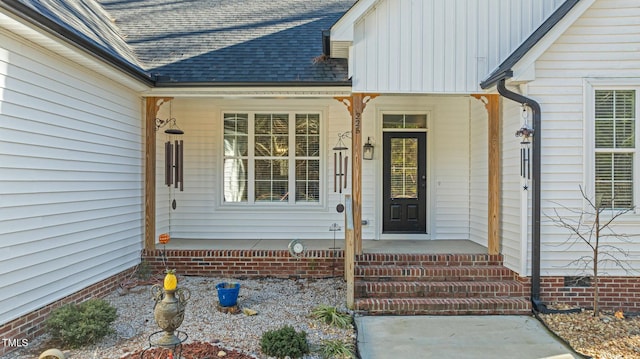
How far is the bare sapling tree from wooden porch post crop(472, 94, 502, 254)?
0.90 m

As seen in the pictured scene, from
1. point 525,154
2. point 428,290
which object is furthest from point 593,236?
point 428,290

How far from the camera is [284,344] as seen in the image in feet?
13.5

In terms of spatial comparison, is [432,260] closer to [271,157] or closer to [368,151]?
[368,151]

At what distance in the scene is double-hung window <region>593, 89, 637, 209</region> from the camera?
5.70 m

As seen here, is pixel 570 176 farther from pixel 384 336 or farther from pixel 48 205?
pixel 48 205

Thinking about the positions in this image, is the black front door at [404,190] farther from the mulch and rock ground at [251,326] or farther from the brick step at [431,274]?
the mulch and rock ground at [251,326]

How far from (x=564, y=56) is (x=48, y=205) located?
670 centimetres

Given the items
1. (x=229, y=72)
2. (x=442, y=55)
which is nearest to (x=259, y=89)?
(x=229, y=72)

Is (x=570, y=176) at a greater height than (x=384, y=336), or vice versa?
(x=570, y=176)

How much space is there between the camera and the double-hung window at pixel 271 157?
8406 millimetres

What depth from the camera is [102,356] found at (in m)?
4.05

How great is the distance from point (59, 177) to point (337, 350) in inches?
147

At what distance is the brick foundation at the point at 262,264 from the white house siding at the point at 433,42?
2.81 m

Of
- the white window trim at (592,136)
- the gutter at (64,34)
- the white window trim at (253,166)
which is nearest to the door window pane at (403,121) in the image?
the white window trim at (253,166)
